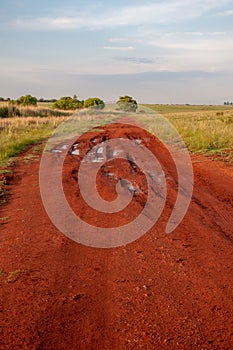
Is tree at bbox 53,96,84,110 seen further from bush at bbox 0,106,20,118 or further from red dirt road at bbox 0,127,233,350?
red dirt road at bbox 0,127,233,350

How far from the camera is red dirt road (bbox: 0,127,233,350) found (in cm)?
291

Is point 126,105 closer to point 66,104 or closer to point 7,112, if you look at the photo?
point 66,104

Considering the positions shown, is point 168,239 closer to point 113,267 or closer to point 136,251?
point 136,251

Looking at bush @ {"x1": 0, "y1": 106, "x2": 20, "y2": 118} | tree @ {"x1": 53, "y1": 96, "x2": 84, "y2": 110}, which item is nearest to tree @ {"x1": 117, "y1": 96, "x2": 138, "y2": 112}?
tree @ {"x1": 53, "y1": 96, "x2": 84, "y2": 110}

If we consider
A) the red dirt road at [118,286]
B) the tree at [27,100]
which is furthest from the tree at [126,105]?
the red dirt road at [118,286]

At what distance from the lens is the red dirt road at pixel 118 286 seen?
114 inches

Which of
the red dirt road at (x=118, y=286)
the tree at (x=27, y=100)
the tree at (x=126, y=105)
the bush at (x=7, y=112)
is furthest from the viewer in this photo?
the tree at (x=126, y=105)

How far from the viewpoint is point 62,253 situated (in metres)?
4.36

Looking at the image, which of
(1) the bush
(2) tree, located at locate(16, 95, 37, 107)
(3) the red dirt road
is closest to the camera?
(3) the red dirt road

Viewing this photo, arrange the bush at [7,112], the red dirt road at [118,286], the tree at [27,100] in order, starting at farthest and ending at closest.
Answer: the tree at [27,100] → the bush at [7,112] → the red dirt road at [118,286]

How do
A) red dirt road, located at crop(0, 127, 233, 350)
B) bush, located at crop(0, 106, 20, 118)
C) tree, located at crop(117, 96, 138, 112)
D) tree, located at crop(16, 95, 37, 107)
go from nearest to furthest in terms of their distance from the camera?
red dirt road, located at crop(0, 127, 233, 350)
bush, located at crop(0, 106, 20, 118)
tree, located at crop(16, 95, 37, 107)
tree, located at crop(117, 96, 138, 112)

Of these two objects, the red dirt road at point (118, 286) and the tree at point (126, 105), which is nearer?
the red dirt road at point (118, 286)

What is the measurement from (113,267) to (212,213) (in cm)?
236

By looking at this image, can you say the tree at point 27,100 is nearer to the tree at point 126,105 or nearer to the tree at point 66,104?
the tree at point 66,104
